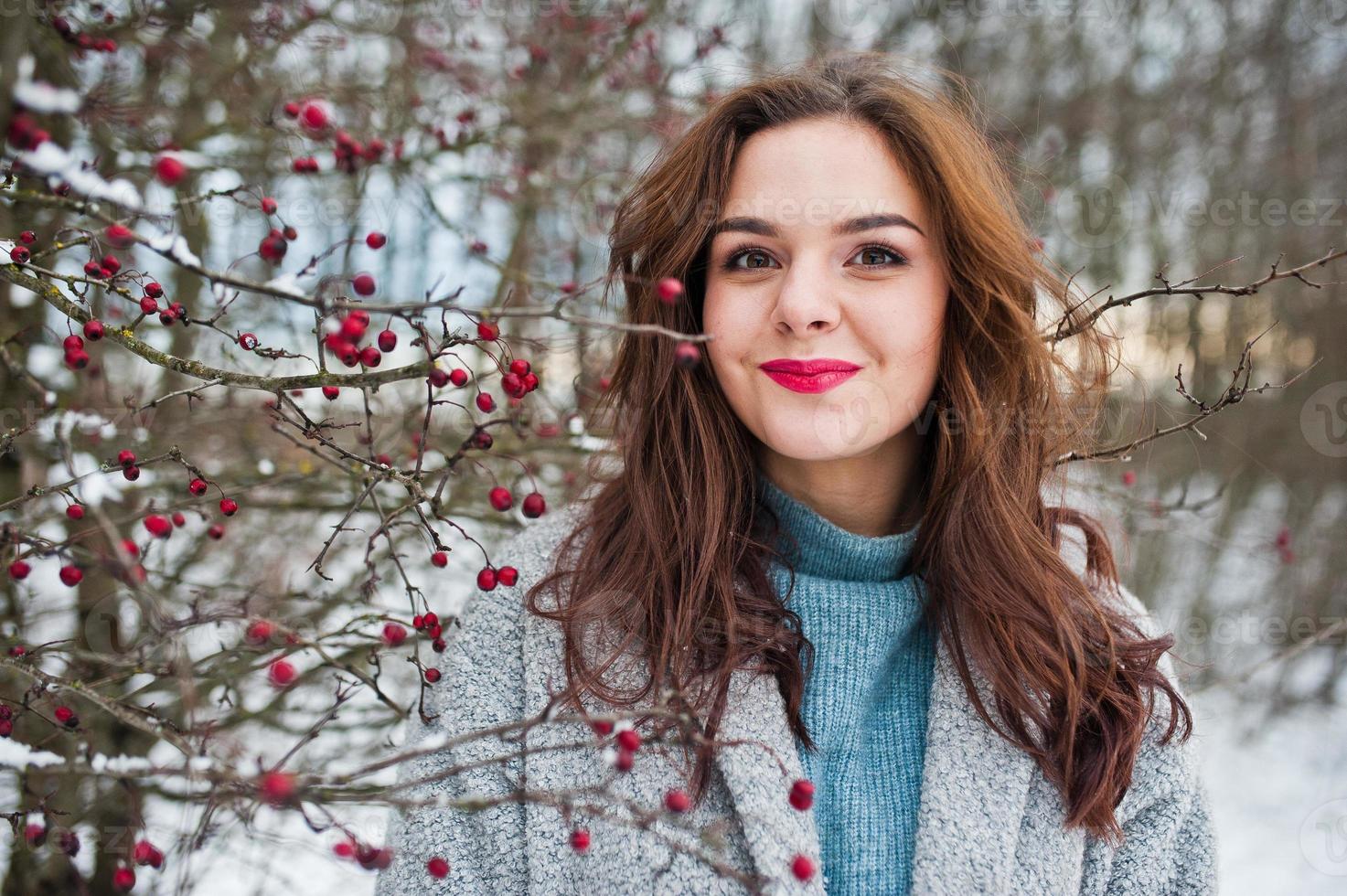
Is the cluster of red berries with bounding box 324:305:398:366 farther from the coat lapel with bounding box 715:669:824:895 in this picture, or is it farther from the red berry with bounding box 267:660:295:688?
the coat lapel with bounding box 715:669:824:895

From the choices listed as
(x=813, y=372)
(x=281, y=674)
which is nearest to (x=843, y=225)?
(x=813, y=372)

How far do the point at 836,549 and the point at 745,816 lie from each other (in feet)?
1.71

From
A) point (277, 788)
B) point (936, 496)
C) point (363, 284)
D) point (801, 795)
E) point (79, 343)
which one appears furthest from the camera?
point (936, 496)

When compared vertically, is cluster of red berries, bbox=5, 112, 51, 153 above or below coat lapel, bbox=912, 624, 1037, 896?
above

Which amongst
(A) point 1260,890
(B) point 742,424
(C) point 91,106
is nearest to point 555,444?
(B) point 742,424

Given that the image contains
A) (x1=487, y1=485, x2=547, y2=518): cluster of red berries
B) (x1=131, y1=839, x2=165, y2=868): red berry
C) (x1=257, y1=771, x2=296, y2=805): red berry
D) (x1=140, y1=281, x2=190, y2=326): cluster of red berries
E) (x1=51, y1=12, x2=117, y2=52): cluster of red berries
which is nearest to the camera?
(x1=257, y1=771, x2=296, y2=805): red berry

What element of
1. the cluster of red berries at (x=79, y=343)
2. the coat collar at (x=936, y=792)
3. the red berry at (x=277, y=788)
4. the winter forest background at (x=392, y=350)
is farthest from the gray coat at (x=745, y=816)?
the cluster of red berries at (x=79, y=343)

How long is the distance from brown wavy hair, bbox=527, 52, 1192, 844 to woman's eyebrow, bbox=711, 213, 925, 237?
1.8 inches

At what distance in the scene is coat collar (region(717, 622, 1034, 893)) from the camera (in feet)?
4.72

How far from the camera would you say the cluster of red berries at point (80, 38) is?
1.67 meters

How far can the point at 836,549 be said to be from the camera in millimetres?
1730

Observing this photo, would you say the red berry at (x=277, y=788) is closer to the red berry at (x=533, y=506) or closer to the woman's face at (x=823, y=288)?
the red berry at (x=533, y=506)

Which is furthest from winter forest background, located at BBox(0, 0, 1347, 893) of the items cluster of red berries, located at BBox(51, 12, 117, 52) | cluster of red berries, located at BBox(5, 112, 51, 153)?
cluster of red berries, located at BBox(51, 12, 117, 52)

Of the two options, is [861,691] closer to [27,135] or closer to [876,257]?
[876,257]
